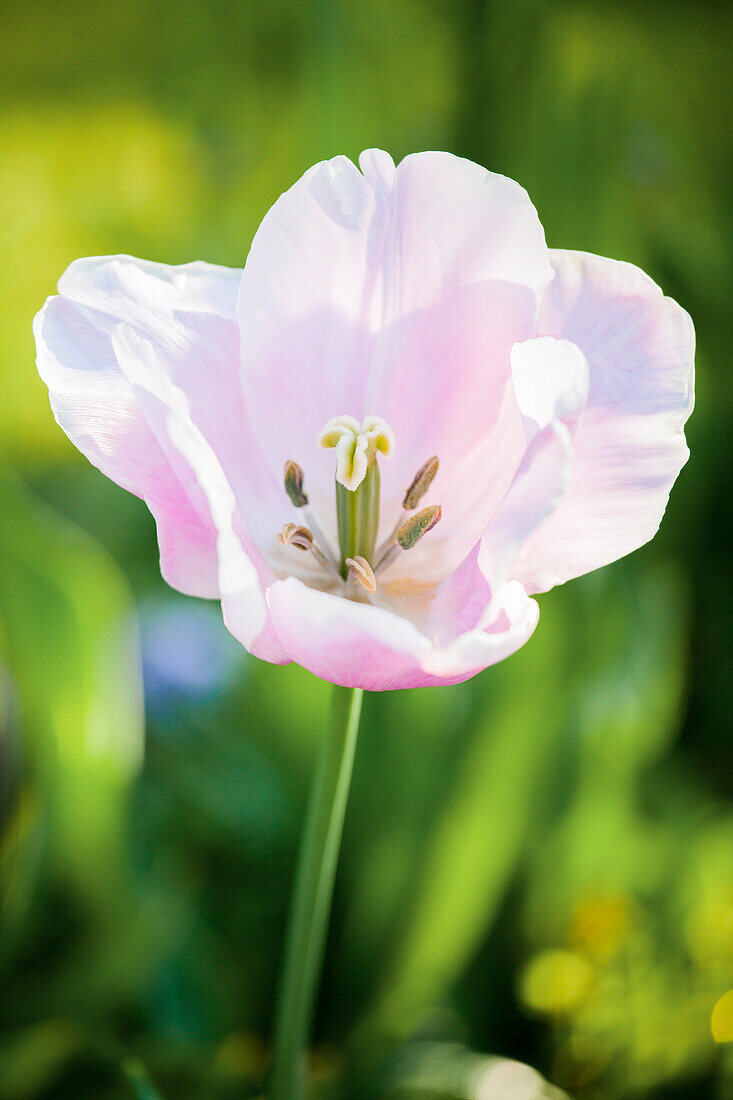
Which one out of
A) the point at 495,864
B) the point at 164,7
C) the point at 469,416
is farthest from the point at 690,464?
the point at 164,7

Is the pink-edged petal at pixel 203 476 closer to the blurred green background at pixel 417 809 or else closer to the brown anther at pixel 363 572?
the brown anther at pixel 363 572

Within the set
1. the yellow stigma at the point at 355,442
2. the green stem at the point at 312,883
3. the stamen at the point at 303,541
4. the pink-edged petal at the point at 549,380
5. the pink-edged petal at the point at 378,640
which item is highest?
the pink-edged petal at the point at 549,380

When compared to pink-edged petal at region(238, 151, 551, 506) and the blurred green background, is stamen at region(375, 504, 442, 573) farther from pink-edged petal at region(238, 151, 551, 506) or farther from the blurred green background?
the blurred green background

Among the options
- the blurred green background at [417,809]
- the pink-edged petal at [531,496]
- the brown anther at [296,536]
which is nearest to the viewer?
the pink-edged petal at [531,496]

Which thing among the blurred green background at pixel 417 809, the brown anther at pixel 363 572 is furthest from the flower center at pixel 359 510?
the blurred green background at pixel 417 809

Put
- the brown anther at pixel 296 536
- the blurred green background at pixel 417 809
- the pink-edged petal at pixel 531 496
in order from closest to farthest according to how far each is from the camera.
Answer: the pink-edged petal at pixel 531 496 → the brown anther at pixel 296 536 → the blurred green background at pixel 417 809

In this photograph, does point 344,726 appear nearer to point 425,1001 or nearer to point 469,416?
point 469,416

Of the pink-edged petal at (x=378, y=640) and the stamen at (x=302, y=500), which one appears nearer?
the pink-edged petal at (x=378, y=640)
